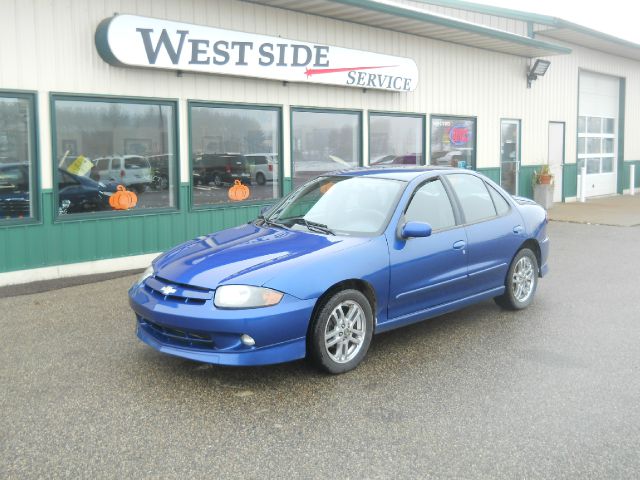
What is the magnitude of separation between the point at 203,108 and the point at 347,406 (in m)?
6.77

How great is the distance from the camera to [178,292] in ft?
15.4

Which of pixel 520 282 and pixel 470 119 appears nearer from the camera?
pixel 520 282

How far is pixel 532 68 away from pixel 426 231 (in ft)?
42.4

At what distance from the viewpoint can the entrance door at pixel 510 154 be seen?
16422 millimetres

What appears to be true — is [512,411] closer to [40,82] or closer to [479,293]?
[479,293]

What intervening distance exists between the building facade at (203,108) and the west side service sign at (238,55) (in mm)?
22

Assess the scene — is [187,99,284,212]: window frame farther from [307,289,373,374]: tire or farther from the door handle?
[307,289,373,374]: tire

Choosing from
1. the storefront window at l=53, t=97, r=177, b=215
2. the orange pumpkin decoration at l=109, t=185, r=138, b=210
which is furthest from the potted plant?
the orange pumpkin decoration at l=109, t=185, r=138, b=210

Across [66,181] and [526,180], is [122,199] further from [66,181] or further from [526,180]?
[526,180]

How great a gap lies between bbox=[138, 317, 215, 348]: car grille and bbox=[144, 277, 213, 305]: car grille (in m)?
0.21

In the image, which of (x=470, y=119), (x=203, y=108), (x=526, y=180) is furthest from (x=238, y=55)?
(x=526, y=180)

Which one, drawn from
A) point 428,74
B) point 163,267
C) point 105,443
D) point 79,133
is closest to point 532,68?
point 428,74

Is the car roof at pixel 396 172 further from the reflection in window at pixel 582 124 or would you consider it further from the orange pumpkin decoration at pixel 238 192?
the reflection in window at pixel 582 124

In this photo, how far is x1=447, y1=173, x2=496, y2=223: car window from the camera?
622cm
